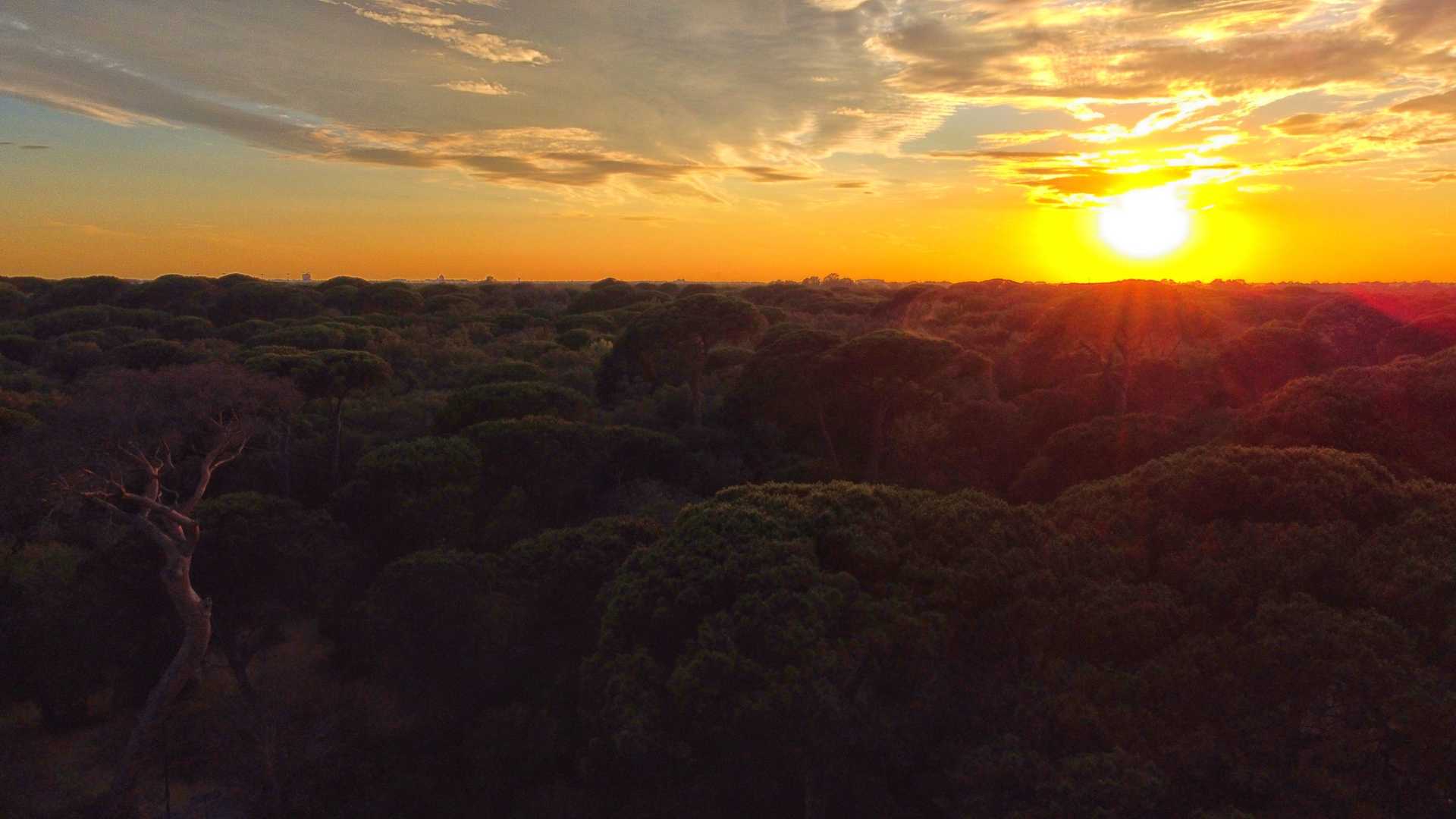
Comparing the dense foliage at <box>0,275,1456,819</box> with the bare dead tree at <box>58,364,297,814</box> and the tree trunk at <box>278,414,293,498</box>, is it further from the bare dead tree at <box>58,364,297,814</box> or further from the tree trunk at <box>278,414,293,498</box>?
the tree trunk at <box>278,414,293,498</box>

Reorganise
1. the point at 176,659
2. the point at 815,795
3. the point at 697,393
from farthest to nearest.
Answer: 1. the point at 697,393
2. the point at 176,659
3. the point at 815,795

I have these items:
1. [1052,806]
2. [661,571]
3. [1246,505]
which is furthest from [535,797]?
[1246,505]

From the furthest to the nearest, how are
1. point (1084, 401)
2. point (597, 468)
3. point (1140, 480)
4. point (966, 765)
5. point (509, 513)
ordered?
point (1084, 401) → point (597, 468) → point (509, 513) → point (1140, 480) → point (966, 765)

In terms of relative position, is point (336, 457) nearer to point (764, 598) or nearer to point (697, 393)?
point (697, 393)

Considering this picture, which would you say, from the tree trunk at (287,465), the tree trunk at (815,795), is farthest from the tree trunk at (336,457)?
the tree trunk at (815,795)

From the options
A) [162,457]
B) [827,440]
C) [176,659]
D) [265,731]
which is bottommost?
[265,731]

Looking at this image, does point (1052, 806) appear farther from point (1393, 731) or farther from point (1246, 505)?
point (1246, 505)

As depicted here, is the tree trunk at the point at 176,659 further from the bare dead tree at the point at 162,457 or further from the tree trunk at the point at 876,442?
the tree trunk at the point at 876,442

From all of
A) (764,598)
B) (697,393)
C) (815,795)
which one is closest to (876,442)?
(697,393)
